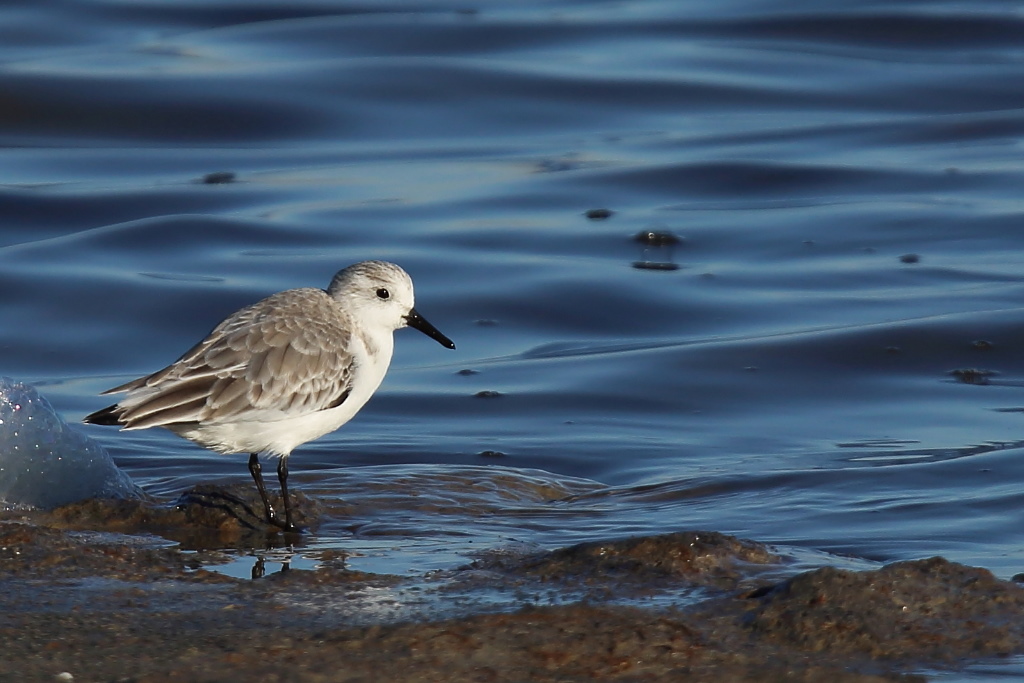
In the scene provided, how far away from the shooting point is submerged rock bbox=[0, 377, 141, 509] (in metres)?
5.97

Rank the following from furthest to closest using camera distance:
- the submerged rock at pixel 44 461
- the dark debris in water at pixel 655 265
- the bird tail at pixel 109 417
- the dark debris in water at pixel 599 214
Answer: the dark debris in water at pixel 599 214 < the dark debris in water at pixel 655 265 < the submerged rock at pixel 44 461 < the bird tail at pixel 109 417

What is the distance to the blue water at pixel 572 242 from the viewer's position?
6652 mm

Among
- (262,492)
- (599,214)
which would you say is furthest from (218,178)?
(262,492)

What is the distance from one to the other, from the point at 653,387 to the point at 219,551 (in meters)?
3.55

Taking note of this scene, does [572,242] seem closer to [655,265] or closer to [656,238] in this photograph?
[656,238]

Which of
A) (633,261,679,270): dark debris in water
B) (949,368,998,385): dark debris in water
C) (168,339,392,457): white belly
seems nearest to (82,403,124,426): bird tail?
(168,339,392,457): white belly

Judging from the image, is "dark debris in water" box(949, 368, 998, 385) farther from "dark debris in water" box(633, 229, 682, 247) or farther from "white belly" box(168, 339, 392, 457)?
"white belly" box(168, 339, 392, 457)

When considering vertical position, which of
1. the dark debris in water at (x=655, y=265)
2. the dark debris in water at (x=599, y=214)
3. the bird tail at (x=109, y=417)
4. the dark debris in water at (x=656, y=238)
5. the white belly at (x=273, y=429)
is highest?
the bird tail at (x=109, y=417)

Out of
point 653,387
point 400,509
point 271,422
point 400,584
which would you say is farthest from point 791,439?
point 400,584

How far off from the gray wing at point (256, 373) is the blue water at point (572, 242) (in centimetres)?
55

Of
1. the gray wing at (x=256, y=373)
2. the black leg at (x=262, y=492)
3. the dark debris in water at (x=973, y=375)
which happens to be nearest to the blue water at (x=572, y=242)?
the dark debris in water at (x=973, y=375)

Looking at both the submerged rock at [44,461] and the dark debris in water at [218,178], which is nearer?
the submerged rock at [44,461]

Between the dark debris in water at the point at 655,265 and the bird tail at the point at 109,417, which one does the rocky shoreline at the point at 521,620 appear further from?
the dark debris in water at the point at 655,265

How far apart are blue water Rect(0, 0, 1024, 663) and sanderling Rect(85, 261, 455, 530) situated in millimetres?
441
